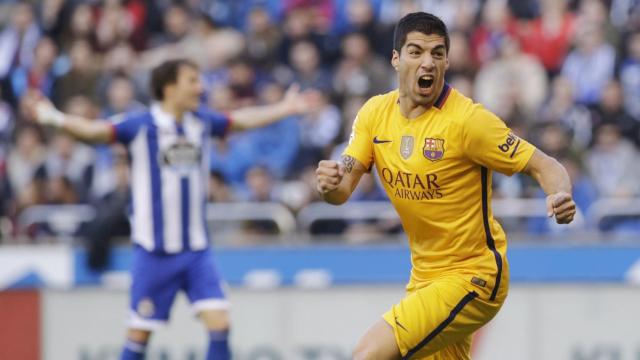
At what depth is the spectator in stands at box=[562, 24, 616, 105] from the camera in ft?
43.0

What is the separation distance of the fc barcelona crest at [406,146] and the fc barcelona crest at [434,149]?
0.09 meters

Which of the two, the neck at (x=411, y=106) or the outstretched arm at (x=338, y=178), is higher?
the neck at (x=411, y=106)

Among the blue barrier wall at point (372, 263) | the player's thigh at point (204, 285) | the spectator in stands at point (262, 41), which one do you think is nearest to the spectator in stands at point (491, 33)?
the spectator in stands at point (262, 41)

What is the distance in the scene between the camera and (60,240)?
1213 cm

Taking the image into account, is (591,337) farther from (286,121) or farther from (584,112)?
(286,121)

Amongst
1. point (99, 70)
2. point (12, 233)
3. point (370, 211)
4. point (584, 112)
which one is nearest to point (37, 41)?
point (99, 70)

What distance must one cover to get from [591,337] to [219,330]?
10.3 feet

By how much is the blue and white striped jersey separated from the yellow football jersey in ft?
8.74

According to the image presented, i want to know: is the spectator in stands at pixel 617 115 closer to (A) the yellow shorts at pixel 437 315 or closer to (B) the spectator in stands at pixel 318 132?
(B) the spectator in stands at pixel 318 132

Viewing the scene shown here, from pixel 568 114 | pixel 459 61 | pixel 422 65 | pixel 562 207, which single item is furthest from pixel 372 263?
pixel 562 207

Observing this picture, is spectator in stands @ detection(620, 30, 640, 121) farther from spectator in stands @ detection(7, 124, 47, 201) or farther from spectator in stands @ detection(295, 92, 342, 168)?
spectator in stands @ detection(7, 124, 47, 201)

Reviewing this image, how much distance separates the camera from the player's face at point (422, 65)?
6.90m

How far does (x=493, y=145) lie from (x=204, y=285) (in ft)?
11.0

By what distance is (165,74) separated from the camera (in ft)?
31.8
